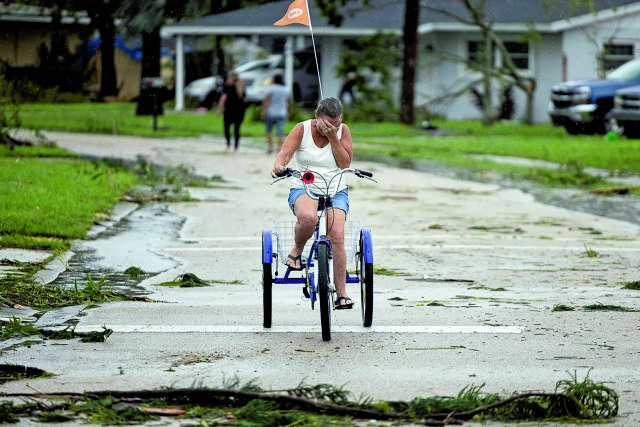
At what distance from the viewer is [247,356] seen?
8.16 m

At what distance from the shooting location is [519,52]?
4788 cm

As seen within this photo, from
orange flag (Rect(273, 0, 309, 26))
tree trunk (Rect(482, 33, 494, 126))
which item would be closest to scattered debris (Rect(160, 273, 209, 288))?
orange flag (Rect(273, 0, 309, 26))

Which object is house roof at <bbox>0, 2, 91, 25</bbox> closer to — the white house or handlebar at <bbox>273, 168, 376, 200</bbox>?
the white house

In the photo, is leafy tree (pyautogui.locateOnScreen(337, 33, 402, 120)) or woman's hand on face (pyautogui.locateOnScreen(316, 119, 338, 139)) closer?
woman's hand on face (pyautogui.locateOnScreen(316, 119, 338, 139))

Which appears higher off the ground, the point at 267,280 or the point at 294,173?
the point at 294,173

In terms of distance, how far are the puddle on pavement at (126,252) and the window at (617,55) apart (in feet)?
93.1

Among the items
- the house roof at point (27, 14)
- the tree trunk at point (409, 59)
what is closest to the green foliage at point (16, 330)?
the house roof at point (27, 14)

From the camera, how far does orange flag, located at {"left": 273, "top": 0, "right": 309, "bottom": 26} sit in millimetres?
10820

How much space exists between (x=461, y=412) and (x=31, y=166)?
15.4 metres

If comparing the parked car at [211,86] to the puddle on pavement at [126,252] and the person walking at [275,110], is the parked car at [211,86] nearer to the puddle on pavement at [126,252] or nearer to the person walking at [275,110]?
the person walking at [275,110]

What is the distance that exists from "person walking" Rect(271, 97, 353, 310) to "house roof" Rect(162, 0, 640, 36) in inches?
1393

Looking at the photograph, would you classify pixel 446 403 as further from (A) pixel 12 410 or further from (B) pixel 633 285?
(B) pixel 633 285

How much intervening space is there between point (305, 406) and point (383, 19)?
143 ft

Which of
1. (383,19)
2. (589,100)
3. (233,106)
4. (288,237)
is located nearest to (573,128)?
(589,100)
